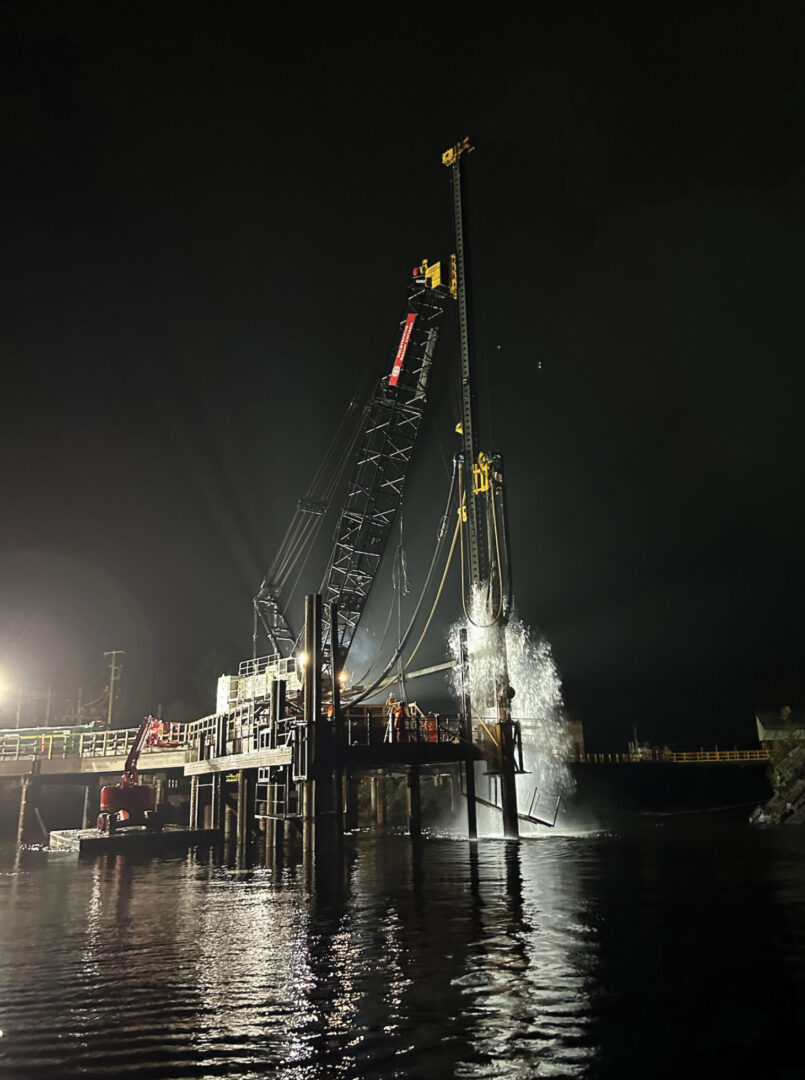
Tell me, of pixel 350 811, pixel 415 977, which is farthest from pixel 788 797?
pixel 415 977

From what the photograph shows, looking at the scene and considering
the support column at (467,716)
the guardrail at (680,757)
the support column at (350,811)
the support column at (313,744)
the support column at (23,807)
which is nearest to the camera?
the support column at (313,744)

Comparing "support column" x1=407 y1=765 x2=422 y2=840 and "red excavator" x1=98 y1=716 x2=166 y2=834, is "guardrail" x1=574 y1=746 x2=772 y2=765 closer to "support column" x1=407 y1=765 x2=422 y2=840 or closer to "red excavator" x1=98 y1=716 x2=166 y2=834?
"support column" x1=407 y1=765 x2=422 y2=840

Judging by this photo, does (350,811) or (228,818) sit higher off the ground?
(228,818)

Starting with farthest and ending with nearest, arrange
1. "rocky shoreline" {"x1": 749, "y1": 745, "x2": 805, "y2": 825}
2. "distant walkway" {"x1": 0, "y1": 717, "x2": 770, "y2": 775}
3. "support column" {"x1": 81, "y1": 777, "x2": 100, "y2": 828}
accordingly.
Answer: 1. "support column" {"x1": 81, "y1": 777, "x2": 100, "y2": 828}
2. "rocky shoreline" {"x1": 749, "y1": 745, "x2": 805, "y2": 825}
3. "distant walkway" {"x1": 0, "y1": 717, "x2": 770, "y2": 775}

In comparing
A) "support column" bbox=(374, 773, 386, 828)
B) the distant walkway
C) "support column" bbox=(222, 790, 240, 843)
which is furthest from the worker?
"support column" bbox=(374, 773, 386, 828)

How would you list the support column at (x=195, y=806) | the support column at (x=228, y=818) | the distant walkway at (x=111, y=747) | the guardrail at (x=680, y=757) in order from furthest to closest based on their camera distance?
the guardrail at (x=680, y=757) → the distant walkway at (x=111, y=747) → the support column at (x=195, y=806) → the support column at (x=228, y=818)

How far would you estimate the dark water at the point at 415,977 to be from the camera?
9664 millimetres

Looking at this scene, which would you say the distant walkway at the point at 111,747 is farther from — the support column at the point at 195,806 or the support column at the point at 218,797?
the support column at the point at 218,797

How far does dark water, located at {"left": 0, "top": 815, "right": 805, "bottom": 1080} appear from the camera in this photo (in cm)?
966

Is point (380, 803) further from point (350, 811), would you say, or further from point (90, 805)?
point (90, 805)

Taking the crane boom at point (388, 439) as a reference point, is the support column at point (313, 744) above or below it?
below

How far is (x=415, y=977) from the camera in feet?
44.1

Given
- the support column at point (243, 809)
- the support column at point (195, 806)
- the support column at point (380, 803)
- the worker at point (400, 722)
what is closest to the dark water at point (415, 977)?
the worker at point (400, 722)

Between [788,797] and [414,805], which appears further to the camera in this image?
[788,797]
